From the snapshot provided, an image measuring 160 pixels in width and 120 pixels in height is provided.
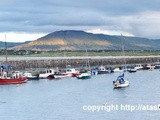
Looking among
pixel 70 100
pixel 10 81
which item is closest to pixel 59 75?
pixel 10 81

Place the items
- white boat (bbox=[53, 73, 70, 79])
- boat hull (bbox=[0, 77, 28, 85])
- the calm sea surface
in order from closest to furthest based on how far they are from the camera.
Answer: the calm sea surface → boat hull (bbox=[0, 77, 28, 85]) → white boat (bbox=[53, 73, 70, 79])

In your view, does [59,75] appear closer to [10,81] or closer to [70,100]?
[10,81]

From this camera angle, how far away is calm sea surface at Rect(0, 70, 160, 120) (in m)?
63.5

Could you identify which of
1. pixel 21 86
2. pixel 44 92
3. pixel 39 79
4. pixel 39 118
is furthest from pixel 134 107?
pixel 39 79

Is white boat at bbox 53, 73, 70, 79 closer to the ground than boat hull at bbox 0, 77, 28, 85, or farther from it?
farther from it

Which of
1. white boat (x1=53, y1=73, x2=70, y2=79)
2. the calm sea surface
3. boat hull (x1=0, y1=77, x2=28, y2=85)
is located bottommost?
the calm sea surface

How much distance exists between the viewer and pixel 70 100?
255 feet

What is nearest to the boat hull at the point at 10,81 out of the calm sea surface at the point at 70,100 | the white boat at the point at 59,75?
the calm sea surface at the point at 70,100

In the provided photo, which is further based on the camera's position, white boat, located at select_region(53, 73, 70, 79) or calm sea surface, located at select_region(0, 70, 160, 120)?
white boat, located at select_region(53, 73, 70, 79)

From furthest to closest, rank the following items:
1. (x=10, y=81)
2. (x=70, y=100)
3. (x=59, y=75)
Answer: (x=59, y=75), (x=10, y=81), (x=70, y=100)

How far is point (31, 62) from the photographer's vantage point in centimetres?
16262

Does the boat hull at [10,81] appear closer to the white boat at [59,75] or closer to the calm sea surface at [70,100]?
the calm sea surface at [70,100]

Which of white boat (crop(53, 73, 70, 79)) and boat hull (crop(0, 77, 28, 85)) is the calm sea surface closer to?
boat hull (crop(0, 77, 28, 85))

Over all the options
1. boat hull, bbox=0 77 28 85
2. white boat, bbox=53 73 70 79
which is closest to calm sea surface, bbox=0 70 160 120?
boat hull, bbox=0 77 28 85
